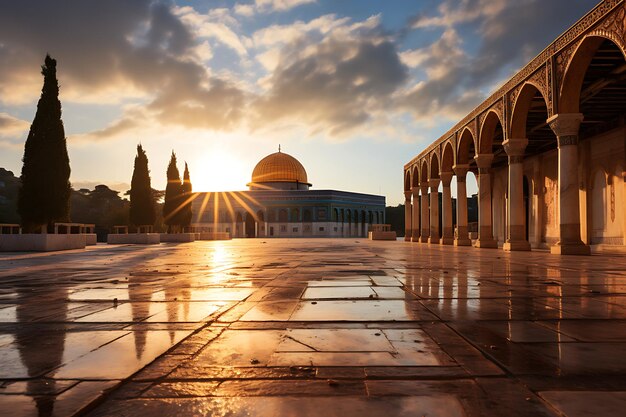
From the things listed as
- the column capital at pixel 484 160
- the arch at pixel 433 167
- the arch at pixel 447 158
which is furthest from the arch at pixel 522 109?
the arch at pixel 433 167

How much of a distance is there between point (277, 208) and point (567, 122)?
70.6 m

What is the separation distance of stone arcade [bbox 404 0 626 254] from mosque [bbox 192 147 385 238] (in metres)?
52.2

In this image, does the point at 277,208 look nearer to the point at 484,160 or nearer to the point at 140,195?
the point at 140,195

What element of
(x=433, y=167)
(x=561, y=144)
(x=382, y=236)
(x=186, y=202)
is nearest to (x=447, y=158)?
(x=433, y=167)

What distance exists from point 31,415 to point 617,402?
256 centimetres

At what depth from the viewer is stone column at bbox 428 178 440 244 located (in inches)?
1371

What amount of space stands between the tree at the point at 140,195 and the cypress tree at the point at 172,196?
7.61 m

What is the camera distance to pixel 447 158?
32.2m

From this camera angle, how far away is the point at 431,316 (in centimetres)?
429

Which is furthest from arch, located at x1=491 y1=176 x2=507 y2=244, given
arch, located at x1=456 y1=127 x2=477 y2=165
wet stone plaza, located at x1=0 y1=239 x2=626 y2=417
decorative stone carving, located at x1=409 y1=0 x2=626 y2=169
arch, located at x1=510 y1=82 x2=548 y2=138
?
wet stone plaza, located at x1=0 y1=239 x2=626 y2=417

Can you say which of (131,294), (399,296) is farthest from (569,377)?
(131,294)

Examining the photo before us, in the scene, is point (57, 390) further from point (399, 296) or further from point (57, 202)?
point (57, 202)

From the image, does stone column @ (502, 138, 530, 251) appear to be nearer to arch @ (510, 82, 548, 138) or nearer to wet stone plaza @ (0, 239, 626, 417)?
arch @ (510, 82, 548, 138)

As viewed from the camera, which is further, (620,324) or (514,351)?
(620,324)
